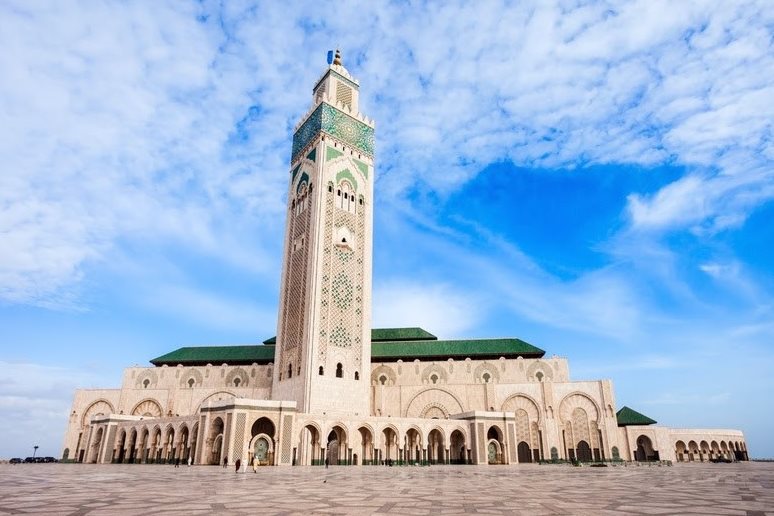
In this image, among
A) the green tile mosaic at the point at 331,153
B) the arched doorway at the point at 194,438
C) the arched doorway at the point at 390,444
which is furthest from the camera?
the green tile mosaic at the point at 331,153

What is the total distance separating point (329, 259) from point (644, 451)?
26.6 metres

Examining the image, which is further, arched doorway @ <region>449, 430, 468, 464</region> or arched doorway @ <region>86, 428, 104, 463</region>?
arched doorway @ <region>86, 428, 104, 463</region>

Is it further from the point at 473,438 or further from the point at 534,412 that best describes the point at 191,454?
the point at 534,412

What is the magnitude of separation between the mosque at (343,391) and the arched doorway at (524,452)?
0.23 feet

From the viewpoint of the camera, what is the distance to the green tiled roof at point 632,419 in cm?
3712

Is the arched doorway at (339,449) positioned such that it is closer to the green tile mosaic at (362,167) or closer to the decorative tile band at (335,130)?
the green tile mosaic at (362,167)

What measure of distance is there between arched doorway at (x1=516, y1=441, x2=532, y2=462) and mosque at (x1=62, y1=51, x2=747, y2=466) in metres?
0.07

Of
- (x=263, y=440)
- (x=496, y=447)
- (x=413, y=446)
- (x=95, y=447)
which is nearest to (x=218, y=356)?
(x=95, y=447)

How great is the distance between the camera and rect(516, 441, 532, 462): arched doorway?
34.7 meters

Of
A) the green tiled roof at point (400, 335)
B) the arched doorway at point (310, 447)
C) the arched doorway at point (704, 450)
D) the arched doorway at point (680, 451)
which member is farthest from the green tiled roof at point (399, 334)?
the arched doorway at point (704, 450)

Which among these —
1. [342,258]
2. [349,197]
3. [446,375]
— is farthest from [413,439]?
[349,197]

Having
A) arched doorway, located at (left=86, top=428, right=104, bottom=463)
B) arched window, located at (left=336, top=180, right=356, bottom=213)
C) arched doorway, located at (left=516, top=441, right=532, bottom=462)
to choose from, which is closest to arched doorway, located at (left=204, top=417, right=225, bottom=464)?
arched doorway, located at (left=86, top=428, right=104, bottom=463)

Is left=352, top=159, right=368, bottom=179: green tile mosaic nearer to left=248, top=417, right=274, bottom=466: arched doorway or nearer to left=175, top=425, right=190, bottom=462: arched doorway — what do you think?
left=248, top=417, right=274, bottom=466: arched doorway

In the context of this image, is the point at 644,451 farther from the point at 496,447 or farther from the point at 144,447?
the point at 144,447
